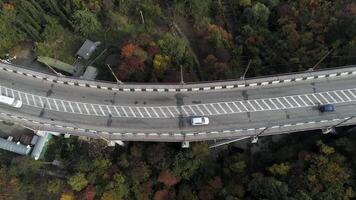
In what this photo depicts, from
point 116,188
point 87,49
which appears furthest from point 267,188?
point 87,49

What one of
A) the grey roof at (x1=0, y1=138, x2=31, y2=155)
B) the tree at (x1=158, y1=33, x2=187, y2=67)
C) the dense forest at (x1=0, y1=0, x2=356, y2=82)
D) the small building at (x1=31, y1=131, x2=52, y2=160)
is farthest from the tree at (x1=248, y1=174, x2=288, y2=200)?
the grey roof at (x1=0, y1=138, x2=31, y2=155)

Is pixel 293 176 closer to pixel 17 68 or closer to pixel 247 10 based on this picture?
pixel 247 10

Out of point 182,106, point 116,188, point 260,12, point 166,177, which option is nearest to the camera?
point 116,188

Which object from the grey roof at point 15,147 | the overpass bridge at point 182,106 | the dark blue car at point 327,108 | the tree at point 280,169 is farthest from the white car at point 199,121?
the grey roof at point 15,147

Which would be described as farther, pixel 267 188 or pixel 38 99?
pixel 38 99

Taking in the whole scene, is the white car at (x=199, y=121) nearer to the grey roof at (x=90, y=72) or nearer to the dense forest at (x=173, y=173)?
the dense forest at (x=173, y=173)

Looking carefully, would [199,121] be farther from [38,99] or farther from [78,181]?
[38,99]
